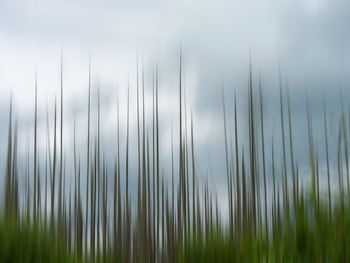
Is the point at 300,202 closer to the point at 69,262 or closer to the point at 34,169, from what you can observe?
the point at 69,262

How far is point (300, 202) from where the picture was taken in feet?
15.8

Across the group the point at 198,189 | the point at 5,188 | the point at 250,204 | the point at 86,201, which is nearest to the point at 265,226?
the point at 250,204

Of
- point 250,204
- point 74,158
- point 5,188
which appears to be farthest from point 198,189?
point 5,188

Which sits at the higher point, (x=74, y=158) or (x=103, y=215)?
(x=74, y=158)

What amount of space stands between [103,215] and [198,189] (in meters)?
1.19

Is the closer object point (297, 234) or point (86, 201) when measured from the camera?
point (297, 234)

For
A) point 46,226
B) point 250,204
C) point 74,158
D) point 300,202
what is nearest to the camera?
point 46,226

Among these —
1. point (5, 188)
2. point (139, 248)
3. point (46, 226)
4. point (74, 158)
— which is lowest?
point (139, 248)

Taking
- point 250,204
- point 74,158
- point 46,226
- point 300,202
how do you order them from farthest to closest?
point 74,158 → point 250,204 → point 300,202 → point 46,226

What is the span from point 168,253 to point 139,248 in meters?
0.59

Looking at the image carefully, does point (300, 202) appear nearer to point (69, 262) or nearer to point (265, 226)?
point (265, 226)

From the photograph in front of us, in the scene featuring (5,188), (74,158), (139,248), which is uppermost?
(74,158)

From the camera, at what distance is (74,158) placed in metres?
5.68

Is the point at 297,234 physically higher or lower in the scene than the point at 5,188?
lower
